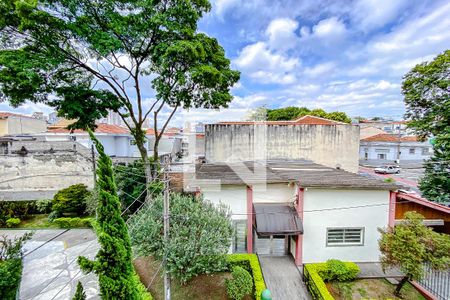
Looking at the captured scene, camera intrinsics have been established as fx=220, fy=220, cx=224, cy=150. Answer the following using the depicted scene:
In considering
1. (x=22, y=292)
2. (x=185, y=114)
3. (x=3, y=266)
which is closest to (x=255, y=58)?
(x=185, y=114)

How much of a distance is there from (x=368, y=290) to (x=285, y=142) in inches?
495

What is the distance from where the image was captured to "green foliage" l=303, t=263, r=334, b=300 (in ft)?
26.1

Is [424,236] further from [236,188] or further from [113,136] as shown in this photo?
[113,136]

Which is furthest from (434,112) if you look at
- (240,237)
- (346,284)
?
(240,237)

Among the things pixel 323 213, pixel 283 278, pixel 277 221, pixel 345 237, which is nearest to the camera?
pixel 283 278

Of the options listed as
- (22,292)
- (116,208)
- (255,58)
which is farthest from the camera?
(255,58)

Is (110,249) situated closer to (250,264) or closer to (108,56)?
(250,264)

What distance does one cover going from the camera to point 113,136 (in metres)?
24.3

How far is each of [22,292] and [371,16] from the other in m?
20.8

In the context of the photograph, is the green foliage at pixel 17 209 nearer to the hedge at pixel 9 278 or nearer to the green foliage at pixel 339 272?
the hedge at pixel 9 278

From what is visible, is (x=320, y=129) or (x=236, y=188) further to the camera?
(x=320, y=129)

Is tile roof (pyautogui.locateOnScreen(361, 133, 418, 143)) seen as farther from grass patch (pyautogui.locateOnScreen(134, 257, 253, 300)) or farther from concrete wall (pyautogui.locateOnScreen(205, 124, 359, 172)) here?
grass patch (pyautogui.locateOnScreen(134, 257, 253, 300))

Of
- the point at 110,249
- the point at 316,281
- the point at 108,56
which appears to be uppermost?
the point at 108,56

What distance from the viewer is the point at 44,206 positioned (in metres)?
16.6
